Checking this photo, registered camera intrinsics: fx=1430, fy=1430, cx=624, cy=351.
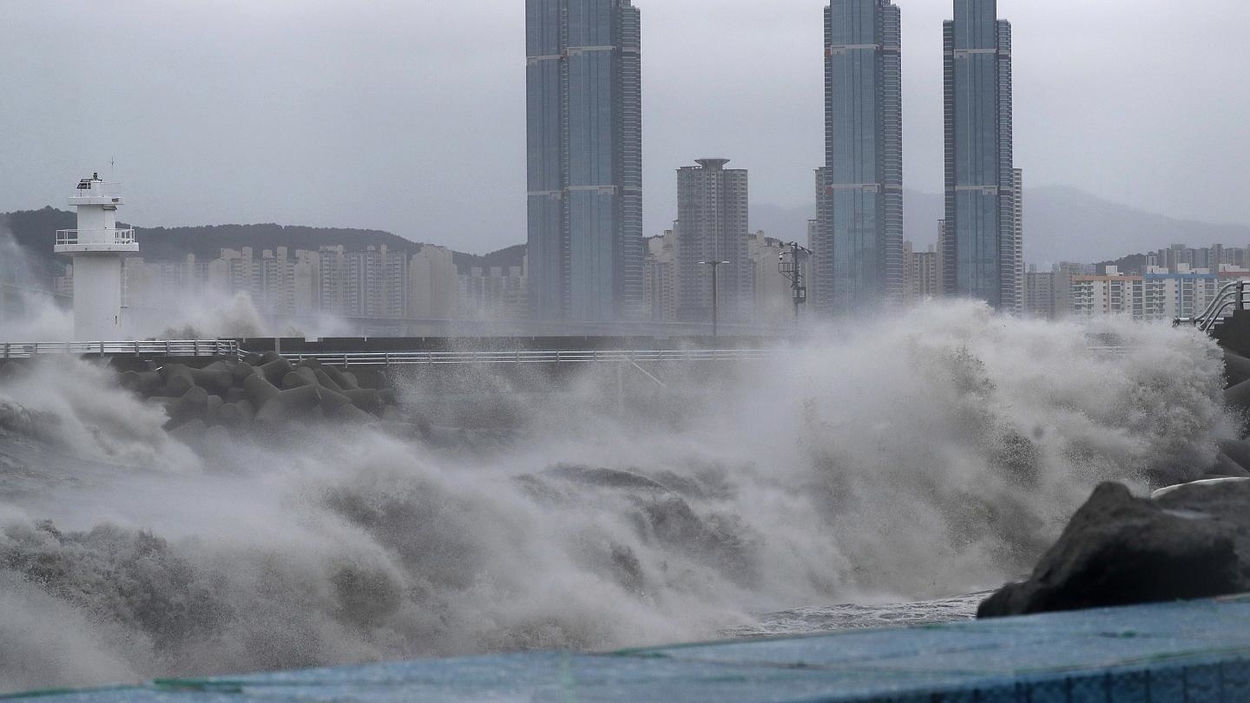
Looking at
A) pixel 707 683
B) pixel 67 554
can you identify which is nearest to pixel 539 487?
pixel 67 554

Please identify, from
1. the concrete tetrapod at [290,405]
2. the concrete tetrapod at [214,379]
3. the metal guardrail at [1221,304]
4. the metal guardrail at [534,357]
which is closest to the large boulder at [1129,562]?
Result: the concrete tetrapod at [290,405]

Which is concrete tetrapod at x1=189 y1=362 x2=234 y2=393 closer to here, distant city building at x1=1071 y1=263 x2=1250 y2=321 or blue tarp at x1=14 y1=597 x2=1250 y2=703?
blue tarp at x1=14 y1=597 x2=1250 y2=703

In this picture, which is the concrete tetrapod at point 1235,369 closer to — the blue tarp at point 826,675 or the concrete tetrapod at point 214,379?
the concrete tetrapod at point 214,379

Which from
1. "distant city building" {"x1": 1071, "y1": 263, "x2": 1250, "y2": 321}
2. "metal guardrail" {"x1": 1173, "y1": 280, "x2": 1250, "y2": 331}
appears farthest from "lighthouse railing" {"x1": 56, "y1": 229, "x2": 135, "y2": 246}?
"distant city building" {"x1": 1071, "y1": 263, "x2": 1250, "y2": 321}

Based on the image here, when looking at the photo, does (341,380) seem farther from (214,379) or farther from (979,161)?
(979,161)

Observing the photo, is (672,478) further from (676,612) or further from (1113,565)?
(1113,565)

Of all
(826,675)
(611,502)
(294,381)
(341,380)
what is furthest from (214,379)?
(826,675)
